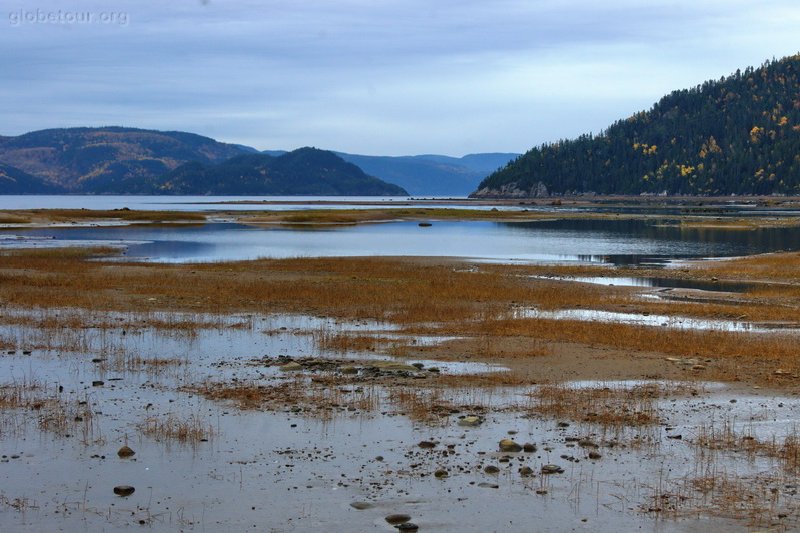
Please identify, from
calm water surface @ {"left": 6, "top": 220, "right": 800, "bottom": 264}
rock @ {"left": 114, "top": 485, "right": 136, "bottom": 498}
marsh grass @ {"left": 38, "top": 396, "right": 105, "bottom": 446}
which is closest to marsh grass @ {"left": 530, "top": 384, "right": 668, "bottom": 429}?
rock @ {"left": 114, "top": 485, "right": 136, "bottom": 498}

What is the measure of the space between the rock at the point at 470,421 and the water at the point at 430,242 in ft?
155

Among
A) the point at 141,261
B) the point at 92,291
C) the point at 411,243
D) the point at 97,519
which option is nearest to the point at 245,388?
the point at 97,519

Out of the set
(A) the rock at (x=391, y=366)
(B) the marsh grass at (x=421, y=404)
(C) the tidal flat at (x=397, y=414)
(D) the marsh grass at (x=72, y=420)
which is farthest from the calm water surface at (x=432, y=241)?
(B) the marsh grass at (x=421, y=404)

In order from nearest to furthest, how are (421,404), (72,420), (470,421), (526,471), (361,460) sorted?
(526,471) < (361,460) < (470,421) < (72,420) < (421,404)

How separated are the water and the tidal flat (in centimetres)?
3236

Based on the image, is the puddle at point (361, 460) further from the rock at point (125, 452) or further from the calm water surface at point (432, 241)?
the calm water surface at point (432, 241)

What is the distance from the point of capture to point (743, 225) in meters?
118

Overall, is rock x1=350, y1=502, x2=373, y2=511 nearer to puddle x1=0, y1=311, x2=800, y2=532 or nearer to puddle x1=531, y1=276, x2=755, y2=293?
puddle x1=0, y1=311, x2=800, y2=532

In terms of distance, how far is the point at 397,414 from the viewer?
1884cm

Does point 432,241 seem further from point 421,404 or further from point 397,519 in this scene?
point 397,519

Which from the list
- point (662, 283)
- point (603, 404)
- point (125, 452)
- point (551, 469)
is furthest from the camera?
point (662, 283)

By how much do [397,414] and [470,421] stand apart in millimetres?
1723

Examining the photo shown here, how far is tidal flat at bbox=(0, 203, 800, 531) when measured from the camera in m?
13.6

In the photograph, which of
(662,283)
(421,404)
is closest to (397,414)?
(421,404)
